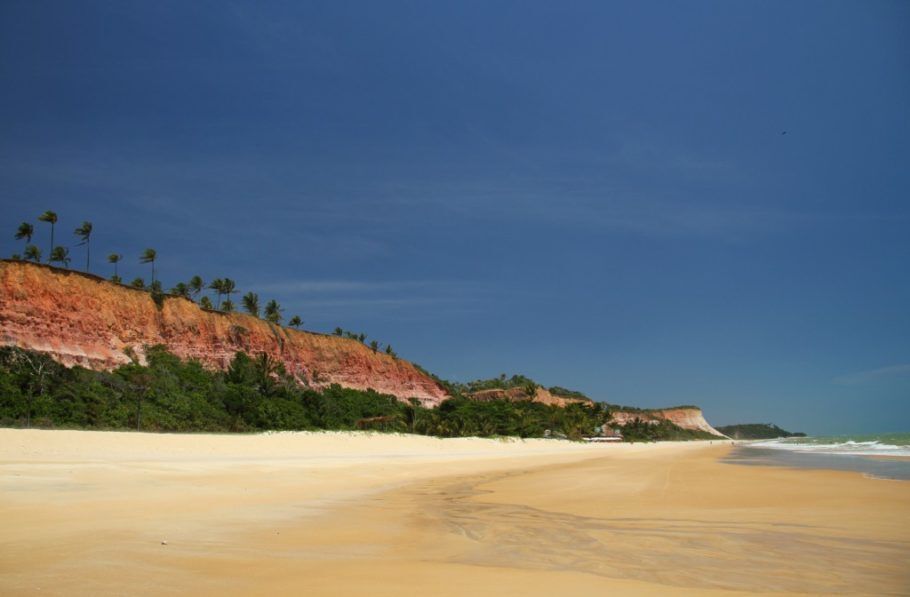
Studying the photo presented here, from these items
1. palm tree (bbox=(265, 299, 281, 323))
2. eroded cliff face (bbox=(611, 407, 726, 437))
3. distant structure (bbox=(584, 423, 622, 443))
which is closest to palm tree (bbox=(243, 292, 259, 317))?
palm tree (bbox=(265, 299, 281, 323))

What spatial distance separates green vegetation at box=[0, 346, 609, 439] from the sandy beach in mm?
11895

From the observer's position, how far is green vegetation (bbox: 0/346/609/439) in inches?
1080

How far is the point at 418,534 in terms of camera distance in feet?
27.0

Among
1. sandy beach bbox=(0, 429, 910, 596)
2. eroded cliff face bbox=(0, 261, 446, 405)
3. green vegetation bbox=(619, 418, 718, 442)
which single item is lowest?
green vegetation bbox=(619, 418, 718, 442)

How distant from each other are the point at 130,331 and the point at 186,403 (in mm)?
12761

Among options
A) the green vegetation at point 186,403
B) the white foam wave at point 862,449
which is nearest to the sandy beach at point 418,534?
the green vegetation at point 186,403

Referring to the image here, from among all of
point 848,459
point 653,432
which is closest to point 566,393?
point 653,432

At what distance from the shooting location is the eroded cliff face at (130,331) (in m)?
37.0

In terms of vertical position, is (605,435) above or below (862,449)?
below

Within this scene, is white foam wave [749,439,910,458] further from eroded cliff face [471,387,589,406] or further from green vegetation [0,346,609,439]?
eroded cliff face [471,387,589,406]

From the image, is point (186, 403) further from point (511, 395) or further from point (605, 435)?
point (605, 435)

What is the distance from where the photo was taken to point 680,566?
6.32m

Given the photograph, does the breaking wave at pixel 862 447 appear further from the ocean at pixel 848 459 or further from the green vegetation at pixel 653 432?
the green vegetation at pixel 653 432

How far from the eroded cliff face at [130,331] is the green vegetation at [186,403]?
196 cm
